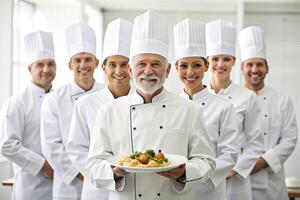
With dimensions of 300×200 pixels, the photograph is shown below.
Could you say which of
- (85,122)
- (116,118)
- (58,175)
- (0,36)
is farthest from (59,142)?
(0,36)

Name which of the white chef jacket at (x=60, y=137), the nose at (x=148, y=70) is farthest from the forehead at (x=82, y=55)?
the nose at (x=148, y=70)

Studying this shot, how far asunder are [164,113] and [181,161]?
1.05 feet

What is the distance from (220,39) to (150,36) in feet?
3.34

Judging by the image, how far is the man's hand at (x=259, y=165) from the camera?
11.2ft

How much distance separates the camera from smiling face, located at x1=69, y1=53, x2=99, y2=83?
3.17 m

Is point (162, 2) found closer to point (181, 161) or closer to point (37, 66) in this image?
point (37, 66)

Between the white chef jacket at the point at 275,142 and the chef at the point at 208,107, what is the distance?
0.81 m

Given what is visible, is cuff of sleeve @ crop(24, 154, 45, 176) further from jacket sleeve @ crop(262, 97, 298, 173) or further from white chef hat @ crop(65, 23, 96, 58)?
jacket sleeve @ crop(262, 97, 298, 173)

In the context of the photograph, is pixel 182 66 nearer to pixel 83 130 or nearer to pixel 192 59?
pixel 192 59

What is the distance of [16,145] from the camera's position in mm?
3238

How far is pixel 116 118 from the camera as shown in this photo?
2.31m

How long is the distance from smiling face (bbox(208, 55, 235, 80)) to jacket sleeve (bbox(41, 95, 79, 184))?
1.03 m

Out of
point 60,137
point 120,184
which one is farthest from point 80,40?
point 120,184

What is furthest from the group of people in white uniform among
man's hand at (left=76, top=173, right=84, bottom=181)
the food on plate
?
the food on plate
